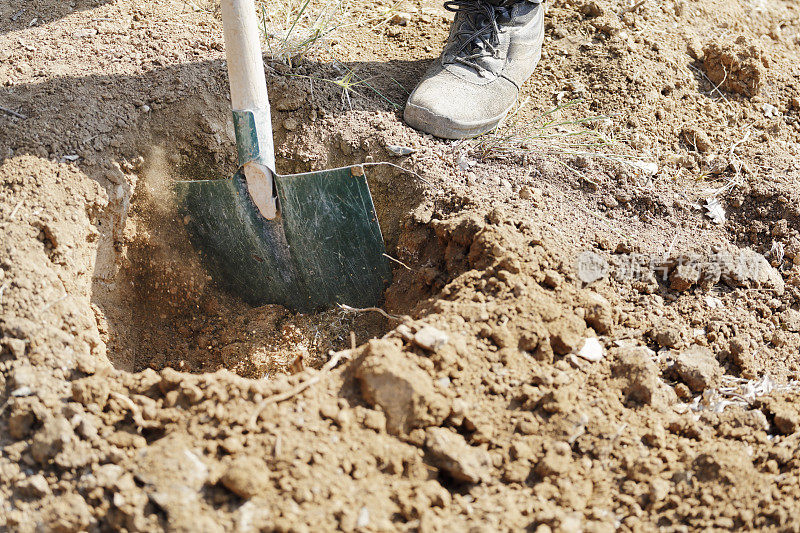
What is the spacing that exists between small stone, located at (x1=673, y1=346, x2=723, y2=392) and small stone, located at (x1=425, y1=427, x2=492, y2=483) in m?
0.71

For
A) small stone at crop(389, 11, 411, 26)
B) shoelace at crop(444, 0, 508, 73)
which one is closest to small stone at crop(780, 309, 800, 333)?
shoelace at crop(444, 0, 508, 73)

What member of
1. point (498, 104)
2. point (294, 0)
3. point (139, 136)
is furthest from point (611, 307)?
point (294, 0)

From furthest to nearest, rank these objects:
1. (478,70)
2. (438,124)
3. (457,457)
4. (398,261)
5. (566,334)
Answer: (478,70) < (438,124) < (398,261) < (566,334) < (457,457)

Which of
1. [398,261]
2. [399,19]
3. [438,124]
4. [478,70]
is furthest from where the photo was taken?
[399,19]

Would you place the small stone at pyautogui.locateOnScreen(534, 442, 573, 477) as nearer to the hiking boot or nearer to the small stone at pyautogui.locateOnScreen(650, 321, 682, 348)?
the small stone at pyautogui.locateOnScreen(650, 321, 682, 348)

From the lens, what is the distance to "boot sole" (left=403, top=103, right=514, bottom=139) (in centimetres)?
259

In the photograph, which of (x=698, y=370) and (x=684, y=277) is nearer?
(x=698, y=370)

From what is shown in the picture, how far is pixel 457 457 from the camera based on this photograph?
159cm

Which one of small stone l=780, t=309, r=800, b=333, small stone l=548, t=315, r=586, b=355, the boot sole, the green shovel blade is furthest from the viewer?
the boot sole

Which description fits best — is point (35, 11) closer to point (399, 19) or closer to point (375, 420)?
point (399, 19)

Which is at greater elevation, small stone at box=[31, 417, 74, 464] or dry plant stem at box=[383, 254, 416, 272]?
small stone at box=[31, 417, 74, 464]

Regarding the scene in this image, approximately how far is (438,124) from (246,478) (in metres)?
1.59

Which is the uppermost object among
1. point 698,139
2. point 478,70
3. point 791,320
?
point 478,70

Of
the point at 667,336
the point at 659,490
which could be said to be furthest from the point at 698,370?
the point at 659,490
